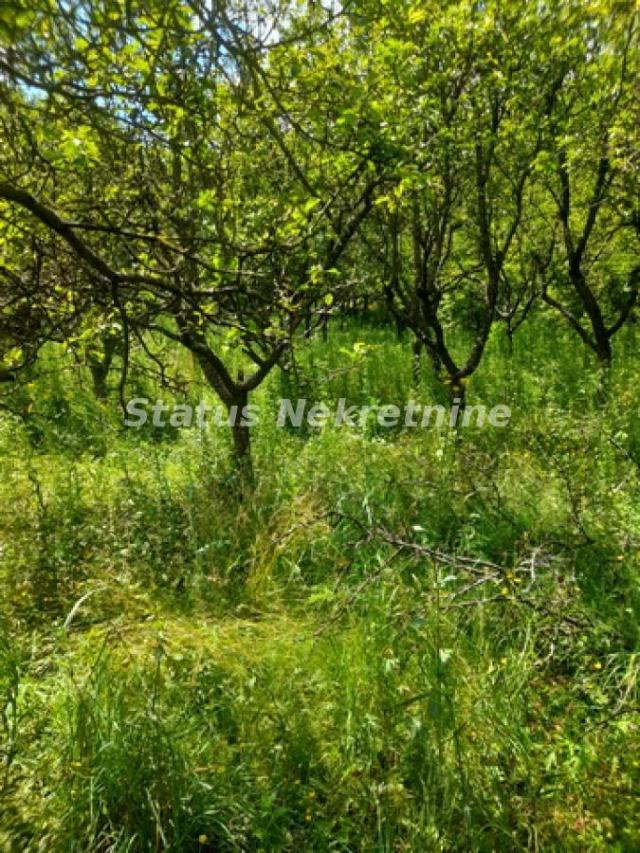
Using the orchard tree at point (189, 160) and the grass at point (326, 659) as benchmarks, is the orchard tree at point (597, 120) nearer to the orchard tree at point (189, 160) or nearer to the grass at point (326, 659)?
the orchard tree at point (189, 160)

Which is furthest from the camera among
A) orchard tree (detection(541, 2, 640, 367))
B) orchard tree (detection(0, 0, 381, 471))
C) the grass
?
orchard tree (detection(541, 2, 640, 367))

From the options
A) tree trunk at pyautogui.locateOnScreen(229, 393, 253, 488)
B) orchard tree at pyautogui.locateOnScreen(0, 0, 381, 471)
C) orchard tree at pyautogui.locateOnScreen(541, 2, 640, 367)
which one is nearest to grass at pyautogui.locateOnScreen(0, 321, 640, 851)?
tree trunk at pyautogui.locateOnScreen(229, 393, 253, 488)

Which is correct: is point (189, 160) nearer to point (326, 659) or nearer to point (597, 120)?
point (326, 659)

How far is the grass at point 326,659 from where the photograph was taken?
6.33 feet

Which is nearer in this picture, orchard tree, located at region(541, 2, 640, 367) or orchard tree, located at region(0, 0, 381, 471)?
orchard tree, located at region(0, 0, 381, 471)

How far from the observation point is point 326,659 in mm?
2555

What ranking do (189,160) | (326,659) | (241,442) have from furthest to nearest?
(241,442) → (326,659) → (189,160)

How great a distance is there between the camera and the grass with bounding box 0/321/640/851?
6.33 ft

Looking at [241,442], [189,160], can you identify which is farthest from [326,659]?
[241,442]

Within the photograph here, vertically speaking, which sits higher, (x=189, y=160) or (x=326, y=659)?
(x=189, y=160)

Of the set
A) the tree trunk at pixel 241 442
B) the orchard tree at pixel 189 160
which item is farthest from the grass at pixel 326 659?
the orchard tree at pixel 189 160

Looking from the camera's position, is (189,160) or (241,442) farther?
(241,442)

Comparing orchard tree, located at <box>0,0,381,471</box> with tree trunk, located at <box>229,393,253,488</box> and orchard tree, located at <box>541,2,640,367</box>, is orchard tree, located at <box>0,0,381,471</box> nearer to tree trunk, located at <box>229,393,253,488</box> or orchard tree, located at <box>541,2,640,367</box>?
tree trunk, located at <box>229,393,253,488</box>

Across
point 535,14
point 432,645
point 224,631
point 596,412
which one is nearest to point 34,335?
point 224,631
